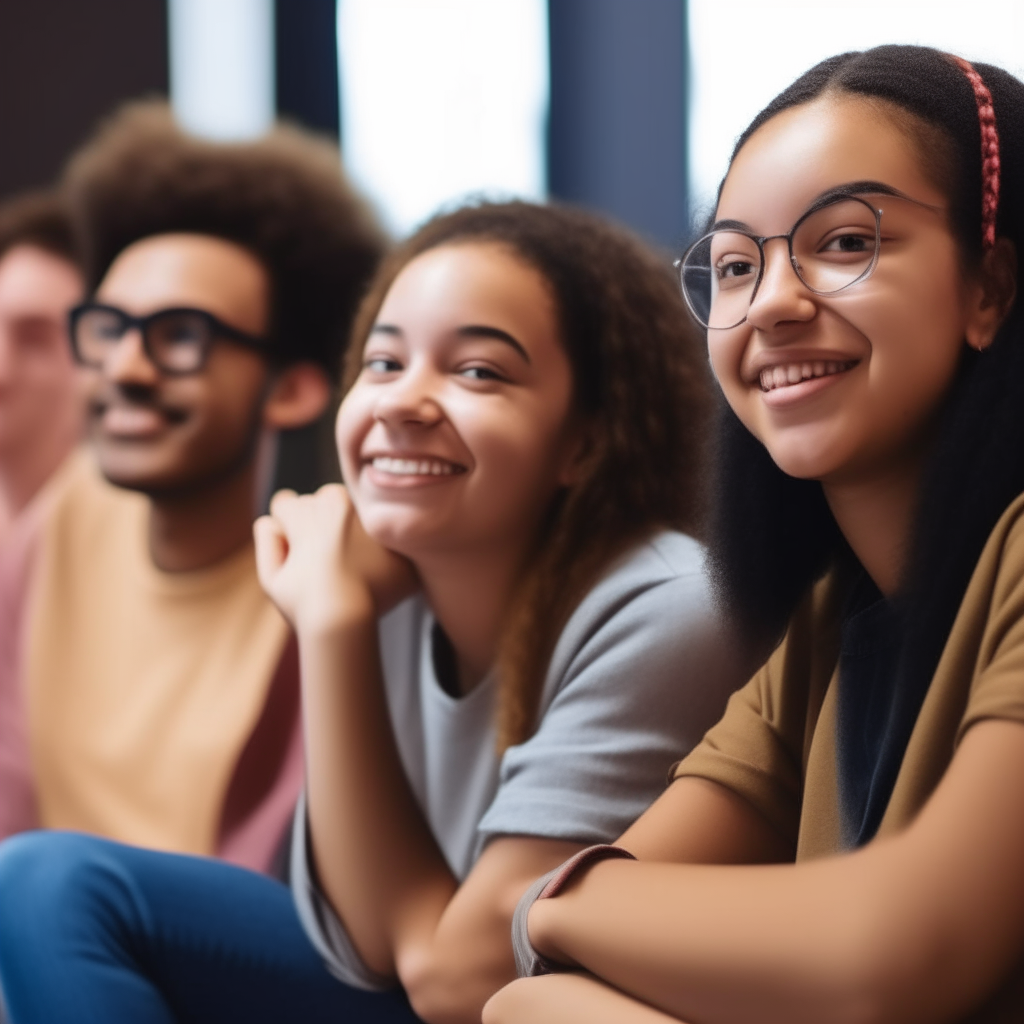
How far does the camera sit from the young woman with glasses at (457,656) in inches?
55.2

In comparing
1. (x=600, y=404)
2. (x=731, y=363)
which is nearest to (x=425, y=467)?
(x=600, y=404)

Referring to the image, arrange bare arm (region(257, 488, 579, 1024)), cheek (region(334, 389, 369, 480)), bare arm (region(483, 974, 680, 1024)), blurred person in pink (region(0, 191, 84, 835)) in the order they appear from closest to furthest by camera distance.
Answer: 1. bare arm (region(483, 974, 680, 1024))
2. bare arm (region(257, 488, 579, 1024))
3. cheek (region(334, 389, 369, 480))
4. blurred person in pink (region(0, 191, 84, 835))

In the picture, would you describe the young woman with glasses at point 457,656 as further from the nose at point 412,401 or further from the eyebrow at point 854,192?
the eyebrow at point 854,192

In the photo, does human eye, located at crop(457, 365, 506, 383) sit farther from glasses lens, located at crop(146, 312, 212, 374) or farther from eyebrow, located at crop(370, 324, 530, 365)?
glasses lens, located at crop(146, 312, 212, 374)

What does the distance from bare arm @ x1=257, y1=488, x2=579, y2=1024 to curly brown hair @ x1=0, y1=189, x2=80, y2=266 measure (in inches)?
59.3

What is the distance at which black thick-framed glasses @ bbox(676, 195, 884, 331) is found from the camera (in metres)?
1.04

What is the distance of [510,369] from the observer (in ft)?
5.12

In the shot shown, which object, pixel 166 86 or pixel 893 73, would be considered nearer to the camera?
pixel 893 73

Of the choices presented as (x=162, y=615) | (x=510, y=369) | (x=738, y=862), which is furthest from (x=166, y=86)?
(x=738, y=862)

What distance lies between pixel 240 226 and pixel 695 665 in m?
1.24

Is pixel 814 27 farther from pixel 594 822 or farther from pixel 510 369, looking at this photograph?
pixel 594 822

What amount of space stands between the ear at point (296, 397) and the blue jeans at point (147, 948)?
85 cm

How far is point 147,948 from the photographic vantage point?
1.54 m

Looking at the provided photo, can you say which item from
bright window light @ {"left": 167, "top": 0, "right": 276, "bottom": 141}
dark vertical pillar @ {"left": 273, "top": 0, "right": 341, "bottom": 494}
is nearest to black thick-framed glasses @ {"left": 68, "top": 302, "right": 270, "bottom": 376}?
dark vertical pillar @ {"left": 273, "top": 0, "right": 341, "bottom": 494}
